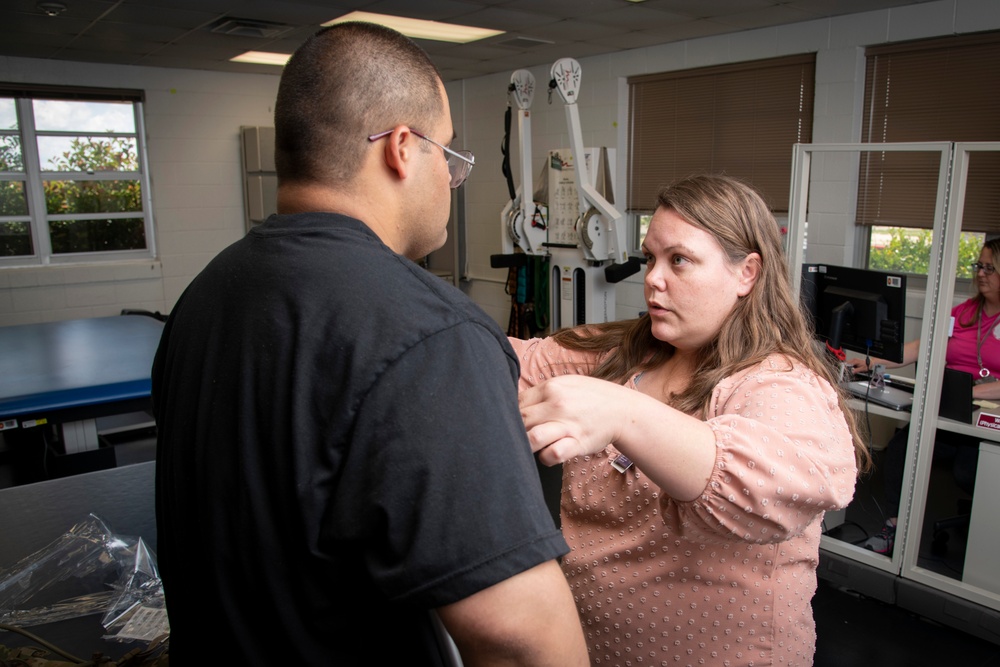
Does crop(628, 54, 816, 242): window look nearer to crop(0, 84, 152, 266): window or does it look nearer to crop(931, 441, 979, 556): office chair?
crop(931, 441, 979, 556): office chair

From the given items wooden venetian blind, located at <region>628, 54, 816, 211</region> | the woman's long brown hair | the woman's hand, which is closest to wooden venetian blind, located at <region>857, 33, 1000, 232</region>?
wooden venetian blind, located at <region>628, 54, 816, 211</region>

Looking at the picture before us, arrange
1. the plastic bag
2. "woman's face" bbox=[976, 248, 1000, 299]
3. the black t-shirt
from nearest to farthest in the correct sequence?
the black t-shirt → the plastic bag → "woman's face" bbox=[976, 248, 1000, 299]

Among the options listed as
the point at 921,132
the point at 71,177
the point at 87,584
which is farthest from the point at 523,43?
the point at 87,584

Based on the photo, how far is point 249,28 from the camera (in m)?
4.88

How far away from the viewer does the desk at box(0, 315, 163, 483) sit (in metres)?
2.55

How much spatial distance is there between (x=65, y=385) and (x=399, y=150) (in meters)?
2.43

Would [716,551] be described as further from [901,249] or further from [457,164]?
[901,249]

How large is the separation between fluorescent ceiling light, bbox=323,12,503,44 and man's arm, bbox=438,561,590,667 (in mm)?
4542

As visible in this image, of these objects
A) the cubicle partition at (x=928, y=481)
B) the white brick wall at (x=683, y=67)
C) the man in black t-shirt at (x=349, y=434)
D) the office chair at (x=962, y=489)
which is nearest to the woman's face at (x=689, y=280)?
the man in black t-shirt at (x=349, y=434)

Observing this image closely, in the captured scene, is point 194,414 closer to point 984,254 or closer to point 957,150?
point 957,150

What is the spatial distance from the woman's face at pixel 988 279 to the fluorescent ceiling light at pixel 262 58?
4.91 m

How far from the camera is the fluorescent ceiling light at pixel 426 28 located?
4754 mm

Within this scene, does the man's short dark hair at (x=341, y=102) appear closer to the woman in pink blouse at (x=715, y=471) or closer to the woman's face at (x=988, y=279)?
the woman in pink blouse at (x=715, y=471)

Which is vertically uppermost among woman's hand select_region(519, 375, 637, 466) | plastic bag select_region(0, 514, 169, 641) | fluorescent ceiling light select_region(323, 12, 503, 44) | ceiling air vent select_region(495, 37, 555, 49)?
fluorescent ceiling light select_region(323, 12, 503, 44)
